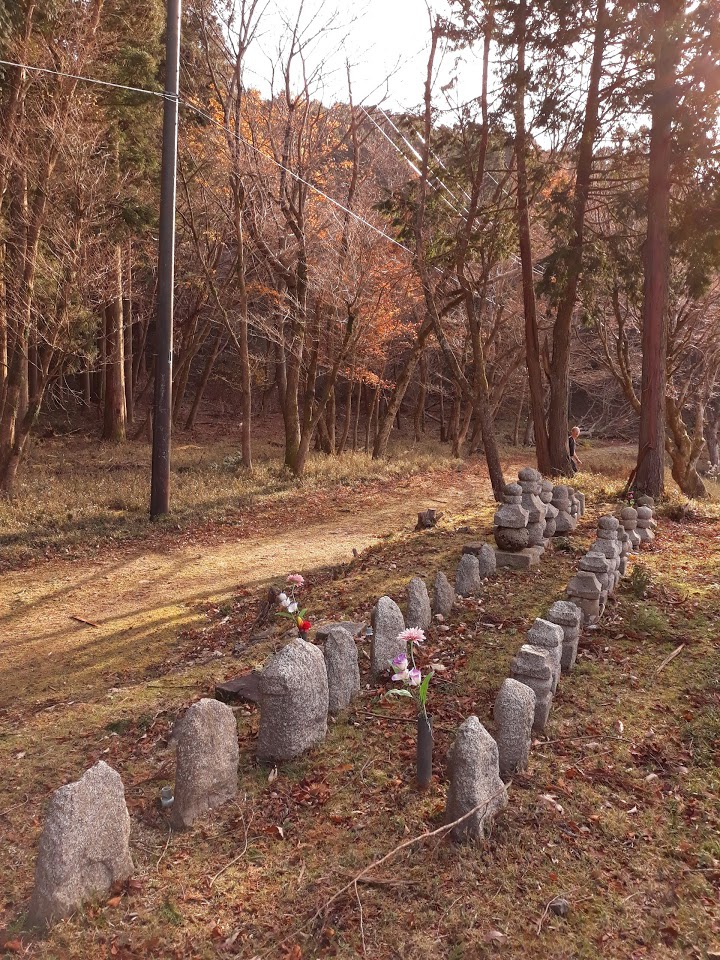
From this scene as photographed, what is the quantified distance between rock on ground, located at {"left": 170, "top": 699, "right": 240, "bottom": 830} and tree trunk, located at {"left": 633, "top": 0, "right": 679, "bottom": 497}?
10.0 m

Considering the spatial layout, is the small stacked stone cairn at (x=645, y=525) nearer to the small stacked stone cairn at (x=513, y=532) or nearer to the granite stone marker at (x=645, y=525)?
the granite stone marker at (x=645, y=525)

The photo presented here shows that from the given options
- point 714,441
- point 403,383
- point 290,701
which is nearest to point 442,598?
point 290,701

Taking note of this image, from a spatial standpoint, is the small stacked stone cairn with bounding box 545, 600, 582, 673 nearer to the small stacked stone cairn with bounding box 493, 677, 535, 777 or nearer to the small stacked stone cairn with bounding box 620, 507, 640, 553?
the small stacked stone cairn with bounding box 493, 677, 535, 777

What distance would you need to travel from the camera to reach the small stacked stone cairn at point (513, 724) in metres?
3.71

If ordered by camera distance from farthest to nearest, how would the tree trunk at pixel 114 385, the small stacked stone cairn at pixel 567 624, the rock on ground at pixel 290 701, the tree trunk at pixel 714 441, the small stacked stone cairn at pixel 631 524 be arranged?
the tree trunk at pixel 714 441 < the tree trunk at pixel 114 385 < the small stacked stone cairn at pixel 631 524 < the small stacked stone cairn at pixel 567 624 < the rock on ground at pixel 290 701

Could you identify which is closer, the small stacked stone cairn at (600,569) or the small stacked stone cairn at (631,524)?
the small stacked stone cairn at (600,569)

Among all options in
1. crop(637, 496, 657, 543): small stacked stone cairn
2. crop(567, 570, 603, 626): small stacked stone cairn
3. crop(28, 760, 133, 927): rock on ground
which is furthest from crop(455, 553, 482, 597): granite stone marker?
crop(28, 760, 133, 927): rock on ground

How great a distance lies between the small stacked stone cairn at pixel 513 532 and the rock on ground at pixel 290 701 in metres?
4.02

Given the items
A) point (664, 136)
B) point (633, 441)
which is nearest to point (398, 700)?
point (664, 136)

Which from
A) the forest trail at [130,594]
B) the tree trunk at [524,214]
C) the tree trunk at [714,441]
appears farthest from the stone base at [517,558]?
the tree trunk at [714,441]

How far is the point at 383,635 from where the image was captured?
5.03 metres

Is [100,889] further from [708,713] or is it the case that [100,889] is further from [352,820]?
[708,713]

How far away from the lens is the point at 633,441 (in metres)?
32.2

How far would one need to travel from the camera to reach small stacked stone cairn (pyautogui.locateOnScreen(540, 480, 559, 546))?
28.2 ft
